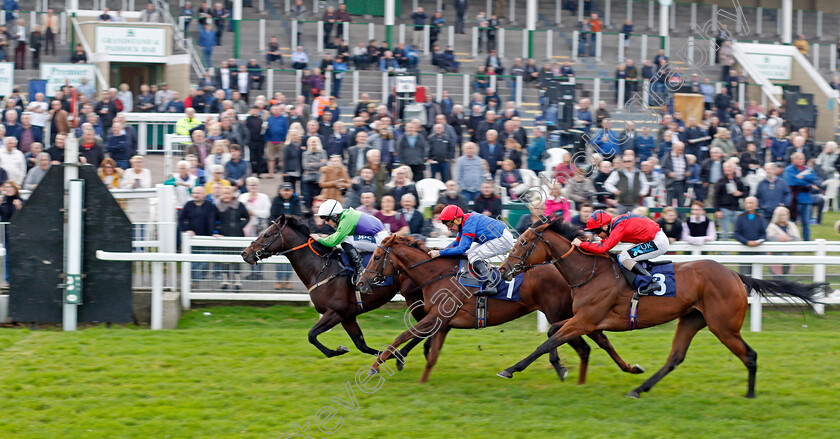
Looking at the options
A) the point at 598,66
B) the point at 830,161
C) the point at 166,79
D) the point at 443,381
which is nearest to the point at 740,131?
the point at 830,161

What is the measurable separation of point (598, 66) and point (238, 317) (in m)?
14.0

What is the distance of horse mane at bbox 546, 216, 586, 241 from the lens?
802cm

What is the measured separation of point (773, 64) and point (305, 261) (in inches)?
703

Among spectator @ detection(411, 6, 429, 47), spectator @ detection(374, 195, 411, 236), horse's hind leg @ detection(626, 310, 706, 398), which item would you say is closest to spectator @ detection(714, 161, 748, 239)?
spectator @ detection(374, 195, 411, 236)

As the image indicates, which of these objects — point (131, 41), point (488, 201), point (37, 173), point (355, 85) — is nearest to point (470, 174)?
point (488, 201)

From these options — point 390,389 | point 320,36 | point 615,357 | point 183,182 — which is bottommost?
point 390,389

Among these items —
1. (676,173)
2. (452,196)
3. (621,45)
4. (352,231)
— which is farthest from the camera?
(621,45)

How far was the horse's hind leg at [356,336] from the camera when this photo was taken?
28.1 feet

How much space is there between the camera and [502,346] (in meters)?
9.35

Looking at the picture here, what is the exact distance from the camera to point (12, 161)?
1263cm

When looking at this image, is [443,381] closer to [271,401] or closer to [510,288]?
[510,288]

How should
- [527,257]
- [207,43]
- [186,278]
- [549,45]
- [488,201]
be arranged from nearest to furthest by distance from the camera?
[527,257], [186,278], [488,201], [207,43], [549,45]

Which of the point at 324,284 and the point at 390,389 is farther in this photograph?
the point at 324,284

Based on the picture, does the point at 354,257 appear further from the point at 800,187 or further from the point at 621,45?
the point at 621,45
